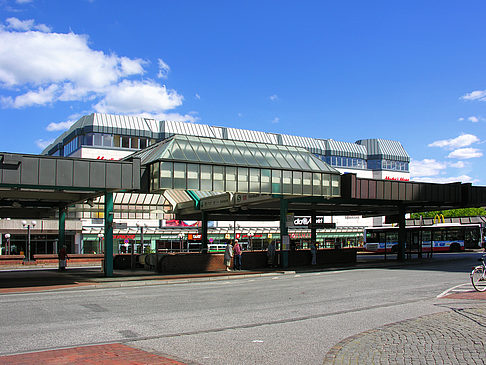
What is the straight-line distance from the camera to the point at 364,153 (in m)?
96.5

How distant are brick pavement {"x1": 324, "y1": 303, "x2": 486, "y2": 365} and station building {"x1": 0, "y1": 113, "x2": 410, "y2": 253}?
91.3 ft

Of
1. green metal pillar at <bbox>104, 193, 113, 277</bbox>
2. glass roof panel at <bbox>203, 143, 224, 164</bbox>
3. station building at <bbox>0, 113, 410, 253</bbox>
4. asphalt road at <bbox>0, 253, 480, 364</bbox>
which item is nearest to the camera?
asphalt road at <bbox>0, 253, 480, 364</bbox>

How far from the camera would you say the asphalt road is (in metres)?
8.21

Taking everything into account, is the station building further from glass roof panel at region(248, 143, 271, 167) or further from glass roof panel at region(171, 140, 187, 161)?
glass roof panel at region(171, 140, 187, 161)

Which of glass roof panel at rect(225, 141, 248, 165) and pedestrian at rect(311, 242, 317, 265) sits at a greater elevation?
glass roof panel at rect(225, 141, 248, 165)

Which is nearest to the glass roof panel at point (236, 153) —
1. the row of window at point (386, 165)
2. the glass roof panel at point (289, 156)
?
the glass roof panel at point (289, 156)

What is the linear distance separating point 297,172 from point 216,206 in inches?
283

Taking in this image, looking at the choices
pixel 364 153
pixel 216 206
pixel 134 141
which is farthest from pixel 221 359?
pixel 364 153

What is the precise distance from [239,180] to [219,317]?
1559cm

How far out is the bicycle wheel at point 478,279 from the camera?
15.4 metres

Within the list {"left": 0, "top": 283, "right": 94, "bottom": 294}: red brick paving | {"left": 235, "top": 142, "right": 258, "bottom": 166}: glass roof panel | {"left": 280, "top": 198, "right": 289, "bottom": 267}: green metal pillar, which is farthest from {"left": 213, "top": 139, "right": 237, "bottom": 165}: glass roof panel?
{"left": 0, "top": 283, "right": 94, "bottom": 294}: red brick paving

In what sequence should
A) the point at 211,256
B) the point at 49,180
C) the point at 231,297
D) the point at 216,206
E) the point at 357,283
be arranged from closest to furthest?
1. the point at 231,297
2. the point at 357,283
3. the point at 49,180
4. the point at 211,256
5. the point at 216,206

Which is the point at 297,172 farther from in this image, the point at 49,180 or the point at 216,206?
the point at 49,180

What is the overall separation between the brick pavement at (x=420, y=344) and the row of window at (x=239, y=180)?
624 inches
